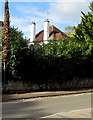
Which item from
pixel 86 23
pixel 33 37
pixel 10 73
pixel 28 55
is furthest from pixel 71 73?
pixel 33 37

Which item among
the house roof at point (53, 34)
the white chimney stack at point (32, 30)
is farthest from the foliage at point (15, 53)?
the white chimney stack at point (32, 30)

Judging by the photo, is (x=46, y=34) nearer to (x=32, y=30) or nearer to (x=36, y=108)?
(x=32, y=30)

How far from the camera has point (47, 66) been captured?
62.1ft

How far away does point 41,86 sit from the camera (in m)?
18.9

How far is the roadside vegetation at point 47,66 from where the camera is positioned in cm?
1691

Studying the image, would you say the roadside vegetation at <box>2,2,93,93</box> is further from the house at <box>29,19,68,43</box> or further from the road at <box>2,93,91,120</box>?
the house at <box>29,19,68,43</box>

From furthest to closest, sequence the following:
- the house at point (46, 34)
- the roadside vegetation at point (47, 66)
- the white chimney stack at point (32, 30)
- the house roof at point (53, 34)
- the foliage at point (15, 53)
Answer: the white chimney stack at point (32, 30) → the house roof at point (53, 34) → the house at point (46, 34) → the roadside vegetation at point (47, 66) → the foliage at point (15, 53)

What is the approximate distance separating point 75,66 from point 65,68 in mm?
1714

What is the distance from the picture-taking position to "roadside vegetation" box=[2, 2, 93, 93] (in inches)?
666

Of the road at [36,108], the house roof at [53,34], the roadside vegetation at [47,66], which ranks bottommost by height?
the road at [36,108]

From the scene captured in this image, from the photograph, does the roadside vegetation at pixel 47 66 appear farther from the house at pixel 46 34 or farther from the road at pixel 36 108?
the house at pixel 46 34

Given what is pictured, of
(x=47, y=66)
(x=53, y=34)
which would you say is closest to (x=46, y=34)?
(x=53, y=34)

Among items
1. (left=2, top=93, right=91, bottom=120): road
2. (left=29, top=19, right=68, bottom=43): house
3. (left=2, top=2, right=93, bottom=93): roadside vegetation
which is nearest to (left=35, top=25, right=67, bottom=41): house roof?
(left=29, top=19, right=68, bottom=43): house

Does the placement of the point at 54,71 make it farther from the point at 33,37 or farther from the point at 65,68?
the point at 33,37
